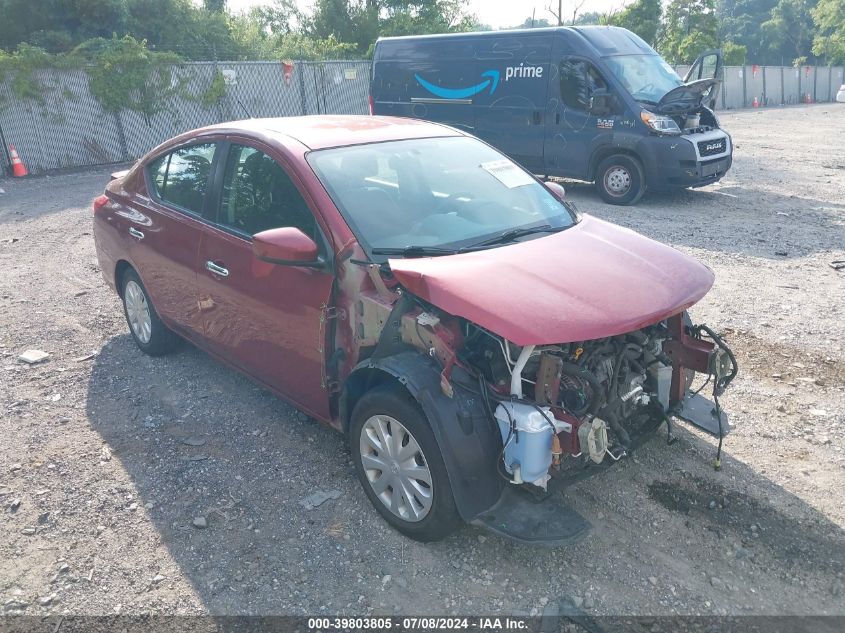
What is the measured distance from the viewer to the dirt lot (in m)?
3.05

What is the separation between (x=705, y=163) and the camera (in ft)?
34.2

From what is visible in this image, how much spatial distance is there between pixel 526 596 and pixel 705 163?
9071mm

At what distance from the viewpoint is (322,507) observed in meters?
3.64

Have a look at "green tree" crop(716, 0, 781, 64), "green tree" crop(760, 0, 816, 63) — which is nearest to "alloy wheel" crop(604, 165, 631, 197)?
"green tree" crop(716, 0, 781, 64)

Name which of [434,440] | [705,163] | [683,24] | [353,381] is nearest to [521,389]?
[434,440]

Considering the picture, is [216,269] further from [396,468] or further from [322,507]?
[396,468]

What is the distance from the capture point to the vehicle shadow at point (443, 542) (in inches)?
119

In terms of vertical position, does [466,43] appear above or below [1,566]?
above

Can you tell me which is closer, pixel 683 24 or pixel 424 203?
pixel 424 203

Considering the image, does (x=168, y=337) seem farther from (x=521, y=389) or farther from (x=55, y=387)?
(x=521, y=389)

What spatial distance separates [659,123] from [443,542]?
28.6 feet

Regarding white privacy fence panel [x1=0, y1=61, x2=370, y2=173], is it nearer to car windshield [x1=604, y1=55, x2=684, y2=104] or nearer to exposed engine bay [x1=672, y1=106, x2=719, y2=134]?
car windshield [x1=604, y1=55, x2=684, y2=104]

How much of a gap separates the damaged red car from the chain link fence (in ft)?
44.3

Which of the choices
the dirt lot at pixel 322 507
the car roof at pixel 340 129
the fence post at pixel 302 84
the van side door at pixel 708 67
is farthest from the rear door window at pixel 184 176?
the fence post at pixel 302 84
